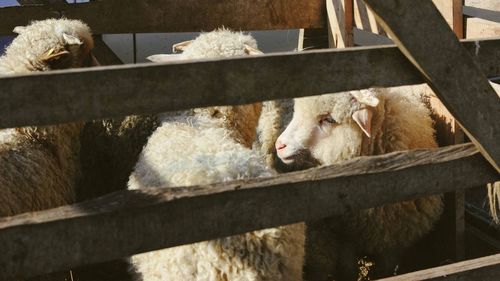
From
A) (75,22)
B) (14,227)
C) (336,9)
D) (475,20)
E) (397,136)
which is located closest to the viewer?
(14,227)

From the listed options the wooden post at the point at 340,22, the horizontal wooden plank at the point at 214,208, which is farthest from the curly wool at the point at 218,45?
the horizontal wooden plank at the point at 214,208

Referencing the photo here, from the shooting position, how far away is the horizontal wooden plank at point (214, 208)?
1764 millimetres

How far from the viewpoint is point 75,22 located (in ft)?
14.8

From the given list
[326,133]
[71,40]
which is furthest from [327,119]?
[71,40]

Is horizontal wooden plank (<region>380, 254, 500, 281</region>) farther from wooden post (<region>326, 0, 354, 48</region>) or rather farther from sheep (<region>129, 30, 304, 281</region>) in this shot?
wooden post (<region>326, 0, 354, 48</region>)

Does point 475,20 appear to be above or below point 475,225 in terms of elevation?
above

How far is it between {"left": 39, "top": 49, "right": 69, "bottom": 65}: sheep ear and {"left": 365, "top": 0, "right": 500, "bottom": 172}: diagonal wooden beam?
2.75m

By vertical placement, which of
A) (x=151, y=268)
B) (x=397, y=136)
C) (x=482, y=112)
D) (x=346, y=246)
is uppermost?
(x=482, y=112)

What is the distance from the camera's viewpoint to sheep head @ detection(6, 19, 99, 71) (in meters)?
4.22

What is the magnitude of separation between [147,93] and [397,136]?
8.60 ft

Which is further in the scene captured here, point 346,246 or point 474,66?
point 346,246

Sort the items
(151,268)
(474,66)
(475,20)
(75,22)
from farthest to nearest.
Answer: (75,22) → (475,20) → (151,268) → (474,66)

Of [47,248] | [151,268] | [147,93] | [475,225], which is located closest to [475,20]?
[475,225]

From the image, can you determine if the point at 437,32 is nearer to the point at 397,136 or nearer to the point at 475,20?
the point at 475,20
